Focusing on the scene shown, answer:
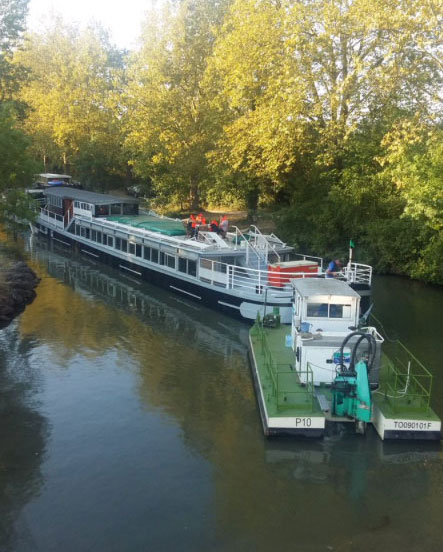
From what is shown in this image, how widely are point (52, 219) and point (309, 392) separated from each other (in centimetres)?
4167

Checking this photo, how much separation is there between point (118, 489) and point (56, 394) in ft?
20.9

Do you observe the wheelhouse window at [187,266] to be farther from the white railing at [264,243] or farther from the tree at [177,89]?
the tree at [177,89]

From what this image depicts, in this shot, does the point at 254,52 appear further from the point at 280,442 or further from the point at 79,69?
the point at 79,69

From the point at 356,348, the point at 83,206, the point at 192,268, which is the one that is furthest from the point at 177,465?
the point at 83,206

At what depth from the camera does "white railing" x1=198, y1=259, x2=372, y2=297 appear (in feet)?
85.9

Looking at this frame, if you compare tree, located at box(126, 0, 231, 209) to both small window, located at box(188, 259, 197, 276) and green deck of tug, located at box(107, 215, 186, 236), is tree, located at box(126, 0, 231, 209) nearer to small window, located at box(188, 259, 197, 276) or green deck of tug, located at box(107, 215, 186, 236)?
green deck of tug, located at box(107, 215, 186, 236)

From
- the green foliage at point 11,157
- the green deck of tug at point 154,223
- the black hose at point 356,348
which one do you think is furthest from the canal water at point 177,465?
the green foliage at point 11,157

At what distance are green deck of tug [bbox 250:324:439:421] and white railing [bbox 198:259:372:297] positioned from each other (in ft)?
20.7

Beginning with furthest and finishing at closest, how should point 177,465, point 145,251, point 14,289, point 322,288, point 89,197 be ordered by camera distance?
1. point 89,197
2. point 145,251
3. point 14,289
4. point 322,288
5. point 177,465

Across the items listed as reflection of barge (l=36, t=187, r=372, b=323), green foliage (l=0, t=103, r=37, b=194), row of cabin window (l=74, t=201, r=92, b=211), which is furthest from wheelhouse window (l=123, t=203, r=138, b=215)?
green foliage (l=0, t=103, r=37, b=194)

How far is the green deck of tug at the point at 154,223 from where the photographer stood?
1384 inches

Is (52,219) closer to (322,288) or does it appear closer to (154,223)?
(154,223)

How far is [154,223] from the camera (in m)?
38.2

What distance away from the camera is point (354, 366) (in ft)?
52.7
